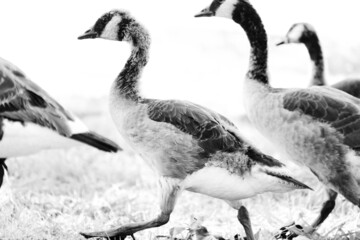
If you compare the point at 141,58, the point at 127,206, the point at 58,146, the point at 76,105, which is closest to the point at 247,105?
the point at 141,58

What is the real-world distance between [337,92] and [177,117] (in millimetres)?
1263

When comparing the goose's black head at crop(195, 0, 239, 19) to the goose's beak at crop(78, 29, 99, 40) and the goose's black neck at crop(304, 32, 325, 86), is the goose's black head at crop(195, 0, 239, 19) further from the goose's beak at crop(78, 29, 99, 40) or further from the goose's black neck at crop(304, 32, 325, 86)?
the goose's black neck at crop(304, 32, 325, 86)

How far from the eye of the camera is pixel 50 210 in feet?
16.4

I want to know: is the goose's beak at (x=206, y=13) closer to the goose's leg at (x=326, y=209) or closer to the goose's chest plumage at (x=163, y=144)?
the goose's chest plumage at (x=163, y=144)

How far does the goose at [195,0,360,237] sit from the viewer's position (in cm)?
378

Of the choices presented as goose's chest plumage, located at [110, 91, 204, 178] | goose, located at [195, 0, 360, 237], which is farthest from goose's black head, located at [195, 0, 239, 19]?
goose's chest plumage, located at [110, 91, 204, 178]

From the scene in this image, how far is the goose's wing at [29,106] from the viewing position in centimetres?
346

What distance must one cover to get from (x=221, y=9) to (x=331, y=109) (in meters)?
0.93

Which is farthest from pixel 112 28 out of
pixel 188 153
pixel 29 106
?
pixel 188 153

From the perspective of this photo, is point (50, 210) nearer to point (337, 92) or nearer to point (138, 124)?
point (138, 124)

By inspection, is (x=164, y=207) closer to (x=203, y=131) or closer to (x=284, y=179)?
(x=203, y=131)

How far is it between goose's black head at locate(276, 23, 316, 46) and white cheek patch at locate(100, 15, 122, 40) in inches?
68.2

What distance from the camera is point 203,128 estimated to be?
3422 millimetres

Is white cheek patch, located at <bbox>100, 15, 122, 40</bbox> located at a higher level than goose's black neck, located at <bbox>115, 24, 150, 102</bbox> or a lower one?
higher
